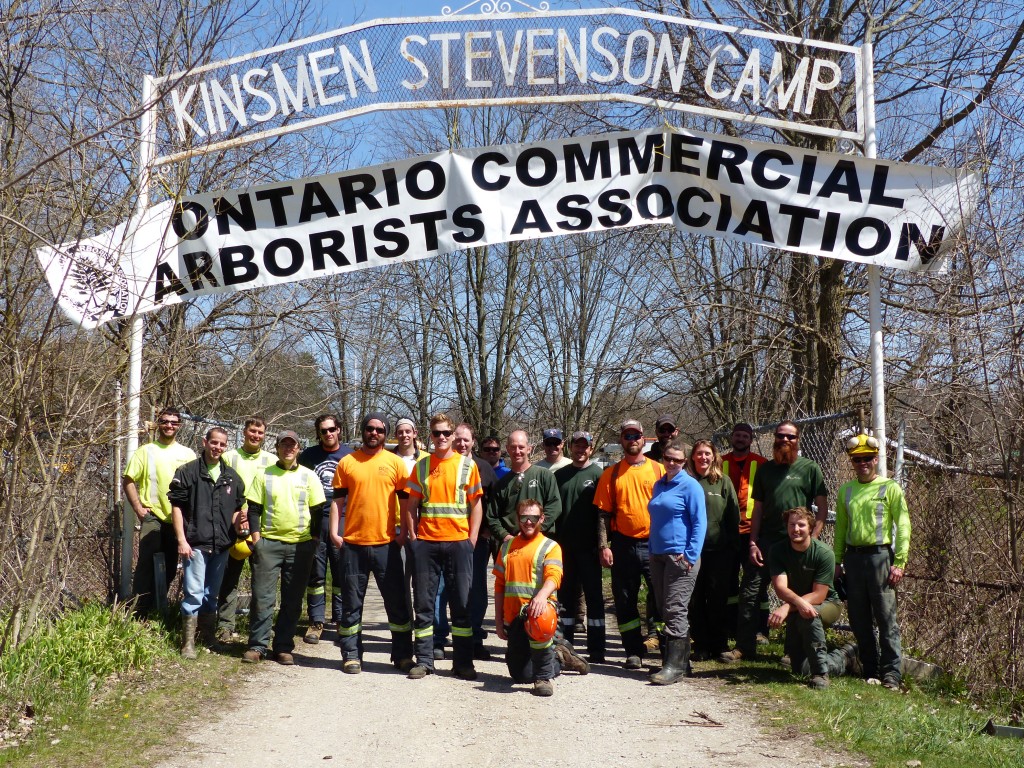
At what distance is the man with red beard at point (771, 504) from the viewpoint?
895cm

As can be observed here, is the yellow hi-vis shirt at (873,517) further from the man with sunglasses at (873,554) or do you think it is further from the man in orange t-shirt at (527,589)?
the man in orange t-shirt at (527,589)

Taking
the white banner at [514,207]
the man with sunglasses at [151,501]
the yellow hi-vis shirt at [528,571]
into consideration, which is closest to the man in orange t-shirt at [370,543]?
the yellow hi-vis shirt at [528,571]

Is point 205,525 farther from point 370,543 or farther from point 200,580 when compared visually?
point 370,543

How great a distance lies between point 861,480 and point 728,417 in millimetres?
13497

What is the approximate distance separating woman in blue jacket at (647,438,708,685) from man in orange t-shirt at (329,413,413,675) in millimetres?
2109

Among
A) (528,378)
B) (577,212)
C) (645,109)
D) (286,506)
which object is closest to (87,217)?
(286,506)

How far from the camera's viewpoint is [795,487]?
29.5 feet

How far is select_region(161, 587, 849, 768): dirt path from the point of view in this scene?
244 inches

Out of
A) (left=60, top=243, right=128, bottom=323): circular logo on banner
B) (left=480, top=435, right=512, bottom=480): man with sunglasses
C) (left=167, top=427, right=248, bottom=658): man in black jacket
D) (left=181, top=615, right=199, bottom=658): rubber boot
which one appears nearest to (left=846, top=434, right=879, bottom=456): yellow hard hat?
(left=480, top=435, right=512, bottom=480): man with sunglasses

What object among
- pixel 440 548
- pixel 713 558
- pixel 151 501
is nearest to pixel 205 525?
pixel 151 501

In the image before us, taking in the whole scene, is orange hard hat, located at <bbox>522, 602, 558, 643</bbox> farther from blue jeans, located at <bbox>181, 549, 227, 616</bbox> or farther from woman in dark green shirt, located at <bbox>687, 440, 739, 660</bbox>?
blue jeans, located at <bbox>181, 549, 227, 616</bbox>

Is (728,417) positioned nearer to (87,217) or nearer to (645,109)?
(645,109)

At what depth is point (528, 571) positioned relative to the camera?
8188 millimetres

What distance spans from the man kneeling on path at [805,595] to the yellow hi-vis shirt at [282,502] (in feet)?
12.9
